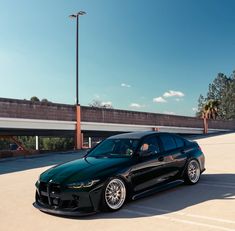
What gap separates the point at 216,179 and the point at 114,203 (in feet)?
12.2

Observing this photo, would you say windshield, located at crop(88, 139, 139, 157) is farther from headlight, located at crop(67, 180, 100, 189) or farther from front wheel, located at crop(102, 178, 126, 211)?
headlight, located at crop(67, 180, 100, 189)

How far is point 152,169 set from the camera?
21.8ft

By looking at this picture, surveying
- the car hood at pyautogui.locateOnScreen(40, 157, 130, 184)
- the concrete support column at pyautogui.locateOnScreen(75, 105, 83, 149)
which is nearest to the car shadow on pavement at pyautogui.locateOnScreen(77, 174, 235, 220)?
the car hood at pyautogui.locateOnScreen(40, 157, 130, 184)

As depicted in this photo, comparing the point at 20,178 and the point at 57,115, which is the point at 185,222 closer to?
the point at 20,178

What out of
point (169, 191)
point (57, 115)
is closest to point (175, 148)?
point (169, 191)

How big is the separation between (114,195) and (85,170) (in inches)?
26.5

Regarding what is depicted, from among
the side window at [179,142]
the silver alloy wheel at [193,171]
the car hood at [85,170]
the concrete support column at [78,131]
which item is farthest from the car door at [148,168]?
the concrete support column at [78,131]

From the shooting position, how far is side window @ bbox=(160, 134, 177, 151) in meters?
7.41

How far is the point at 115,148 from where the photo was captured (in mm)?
7023

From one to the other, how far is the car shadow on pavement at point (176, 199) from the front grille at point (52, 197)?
0.37 m

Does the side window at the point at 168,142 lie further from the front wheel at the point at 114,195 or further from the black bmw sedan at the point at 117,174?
the front wheel at the point at 114,195

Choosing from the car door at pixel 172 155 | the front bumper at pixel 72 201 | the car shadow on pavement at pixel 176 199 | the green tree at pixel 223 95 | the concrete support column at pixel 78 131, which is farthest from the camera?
the green tree at pixel 223 95

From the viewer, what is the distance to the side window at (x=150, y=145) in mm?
6829

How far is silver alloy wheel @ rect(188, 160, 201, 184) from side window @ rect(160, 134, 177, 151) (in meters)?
0.64
